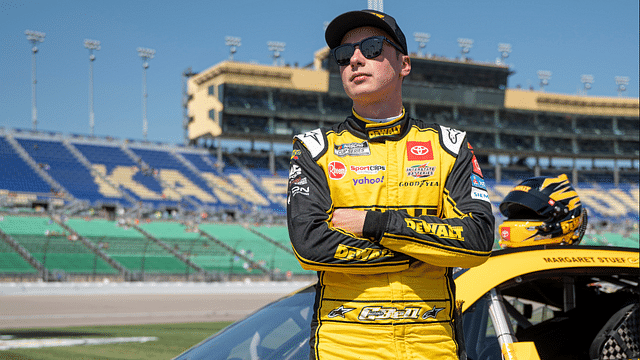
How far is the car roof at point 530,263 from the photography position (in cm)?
265

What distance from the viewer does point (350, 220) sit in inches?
74.2

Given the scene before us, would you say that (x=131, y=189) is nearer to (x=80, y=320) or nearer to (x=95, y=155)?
(x=95, y=155)

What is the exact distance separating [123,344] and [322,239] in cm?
825

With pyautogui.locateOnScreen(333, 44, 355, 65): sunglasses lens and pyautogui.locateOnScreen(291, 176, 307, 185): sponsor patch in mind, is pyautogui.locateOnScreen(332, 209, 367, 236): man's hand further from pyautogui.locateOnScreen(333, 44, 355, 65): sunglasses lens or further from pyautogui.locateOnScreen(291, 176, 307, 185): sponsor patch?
pyautogui.locateOnScreen(333, 44, 355, 65): sunglasses lens

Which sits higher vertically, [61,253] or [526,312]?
[526,312]

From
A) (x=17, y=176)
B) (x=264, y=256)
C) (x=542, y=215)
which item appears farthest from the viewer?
(x=17, y=176)

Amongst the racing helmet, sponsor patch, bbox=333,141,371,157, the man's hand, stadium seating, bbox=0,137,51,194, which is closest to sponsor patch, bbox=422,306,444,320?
the man's hand

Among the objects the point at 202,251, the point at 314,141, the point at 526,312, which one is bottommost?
the point at 202,251

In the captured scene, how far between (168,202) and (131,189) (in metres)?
2.45

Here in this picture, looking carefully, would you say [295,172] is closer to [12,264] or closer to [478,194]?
[478,194]

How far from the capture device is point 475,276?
2.68 metres

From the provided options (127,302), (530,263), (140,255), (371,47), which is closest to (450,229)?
(371,47)

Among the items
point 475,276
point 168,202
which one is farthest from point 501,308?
point 168,202

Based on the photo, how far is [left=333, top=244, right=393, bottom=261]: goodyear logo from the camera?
1834 millimetres
